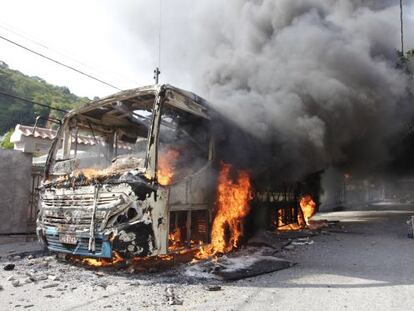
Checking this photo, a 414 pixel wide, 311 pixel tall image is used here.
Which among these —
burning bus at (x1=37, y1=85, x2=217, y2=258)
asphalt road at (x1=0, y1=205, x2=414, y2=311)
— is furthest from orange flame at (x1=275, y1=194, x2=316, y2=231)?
burning bus at (x1=37, y1=85, x2=217, y2=258)

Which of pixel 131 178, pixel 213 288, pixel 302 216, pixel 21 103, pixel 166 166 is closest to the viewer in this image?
pixel 213 288

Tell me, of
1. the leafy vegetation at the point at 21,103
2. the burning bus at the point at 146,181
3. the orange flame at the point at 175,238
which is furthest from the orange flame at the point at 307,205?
the leafy vegetation at the point at 21,103

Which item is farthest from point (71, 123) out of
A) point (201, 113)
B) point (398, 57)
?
point (398, 57)

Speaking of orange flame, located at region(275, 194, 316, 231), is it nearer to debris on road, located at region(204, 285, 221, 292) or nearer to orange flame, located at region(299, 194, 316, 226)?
orange flame, located at region(299, 194, 316, 226)

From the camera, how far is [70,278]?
4.62 m

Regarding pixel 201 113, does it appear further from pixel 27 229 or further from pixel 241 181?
pixel 27 229

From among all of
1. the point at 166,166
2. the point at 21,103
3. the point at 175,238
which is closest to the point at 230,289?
the point at 175,238

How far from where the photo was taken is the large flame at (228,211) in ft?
19.4

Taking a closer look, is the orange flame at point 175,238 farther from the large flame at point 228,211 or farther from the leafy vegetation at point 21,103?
the leafy vegetation at point 21,103

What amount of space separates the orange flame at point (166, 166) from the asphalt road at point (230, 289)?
131 cm

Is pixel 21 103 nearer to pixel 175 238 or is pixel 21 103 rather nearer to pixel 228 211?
pixel 228 211

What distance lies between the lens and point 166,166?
511 centimetres

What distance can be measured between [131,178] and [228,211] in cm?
244

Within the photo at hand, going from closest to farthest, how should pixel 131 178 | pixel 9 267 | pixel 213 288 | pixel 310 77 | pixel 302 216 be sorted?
pixel 213 288 < pixel 131 178 < pixel 9 267 < pixel 310 77 < pixel 302 216
